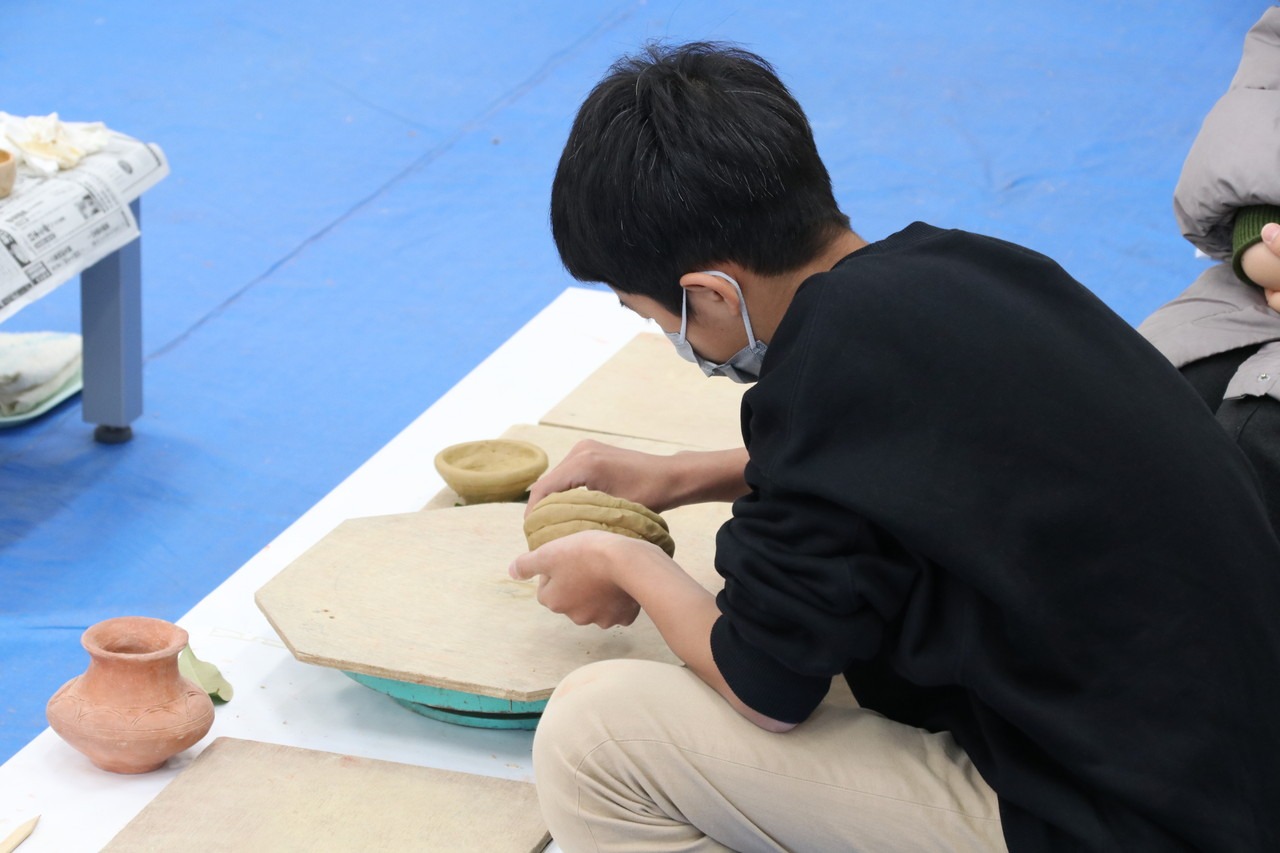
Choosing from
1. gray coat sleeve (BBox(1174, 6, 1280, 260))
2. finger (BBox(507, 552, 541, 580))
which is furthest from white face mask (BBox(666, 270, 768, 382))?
gray coat sleeve (BBox(1174, 6, 1280, 260))

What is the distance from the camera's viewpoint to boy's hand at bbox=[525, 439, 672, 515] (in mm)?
1771

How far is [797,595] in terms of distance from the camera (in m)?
1.17

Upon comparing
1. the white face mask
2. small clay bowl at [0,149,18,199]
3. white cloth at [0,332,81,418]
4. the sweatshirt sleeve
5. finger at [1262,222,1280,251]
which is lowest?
white cloth at [0,332,81,418]

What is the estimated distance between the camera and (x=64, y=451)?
2982 millimetres

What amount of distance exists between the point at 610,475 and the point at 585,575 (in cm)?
34

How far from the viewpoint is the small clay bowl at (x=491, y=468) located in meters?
2.12

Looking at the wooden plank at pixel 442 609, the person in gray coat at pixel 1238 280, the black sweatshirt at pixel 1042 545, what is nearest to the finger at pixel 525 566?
the wooden plank at pixel 442 609

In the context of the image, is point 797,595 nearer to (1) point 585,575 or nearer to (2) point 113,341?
(1) point 585,575

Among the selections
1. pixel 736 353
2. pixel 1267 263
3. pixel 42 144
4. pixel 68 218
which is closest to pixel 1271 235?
pixel 1267 263

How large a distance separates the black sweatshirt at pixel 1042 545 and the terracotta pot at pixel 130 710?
823 mm

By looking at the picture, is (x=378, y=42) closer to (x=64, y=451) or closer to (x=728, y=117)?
(x=64, y=451)

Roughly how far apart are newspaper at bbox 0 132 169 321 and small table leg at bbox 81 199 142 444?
11cm

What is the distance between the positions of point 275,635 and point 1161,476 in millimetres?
1276

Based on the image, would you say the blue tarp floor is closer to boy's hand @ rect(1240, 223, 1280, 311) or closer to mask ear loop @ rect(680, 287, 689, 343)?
mask ear loop @ rect(680, 287, 689, 343)
